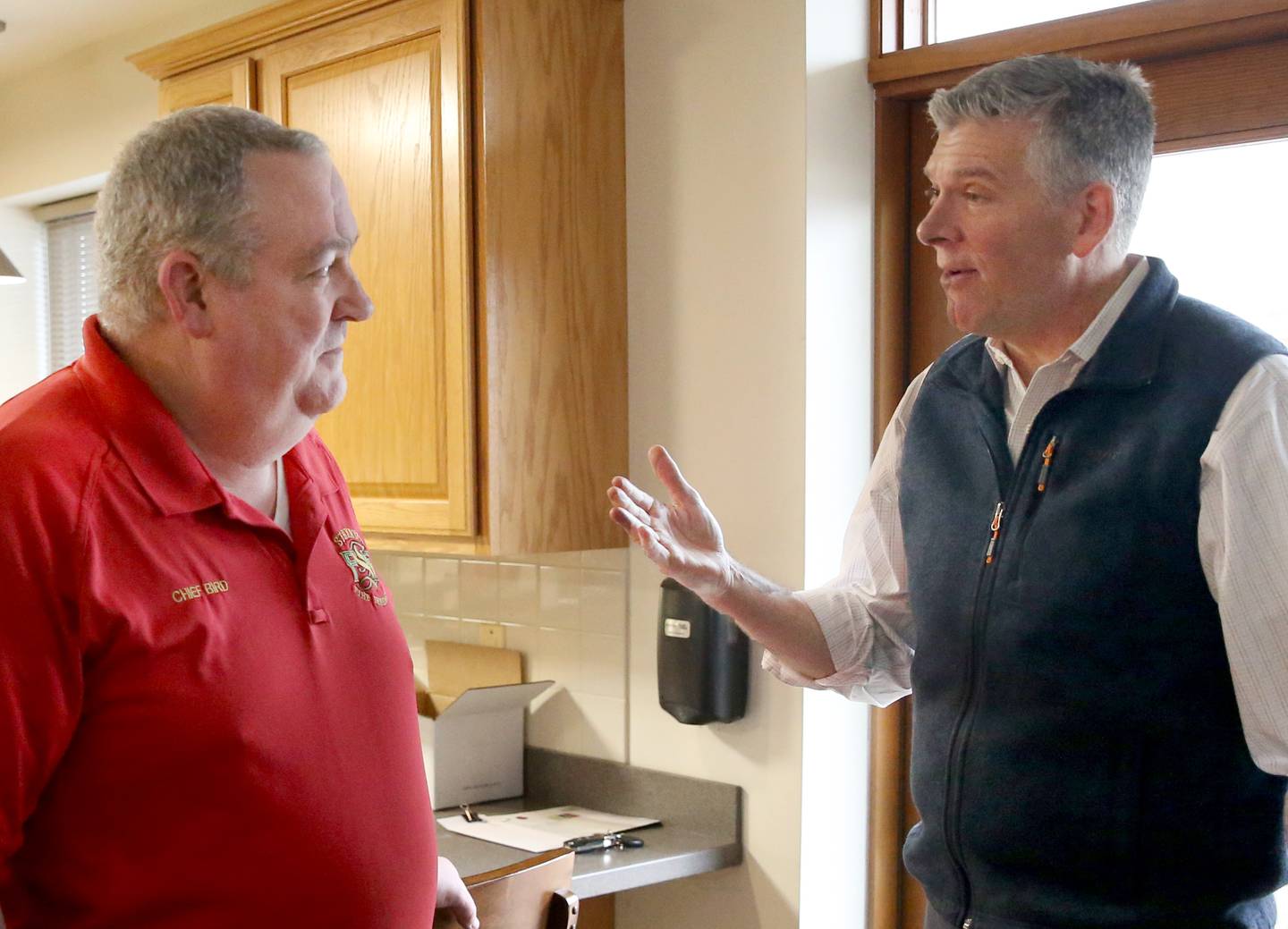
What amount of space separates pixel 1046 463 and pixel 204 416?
2.95 feet

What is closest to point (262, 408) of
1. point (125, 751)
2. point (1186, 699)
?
point (125, 751)

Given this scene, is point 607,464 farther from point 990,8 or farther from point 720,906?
point 990,8

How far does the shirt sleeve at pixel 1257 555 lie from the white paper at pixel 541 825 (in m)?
1.36

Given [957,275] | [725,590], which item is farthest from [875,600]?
[957,275]

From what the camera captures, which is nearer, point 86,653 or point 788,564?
point 86,653

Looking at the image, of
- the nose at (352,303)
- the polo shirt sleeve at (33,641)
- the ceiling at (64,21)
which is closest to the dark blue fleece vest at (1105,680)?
the nose at (352,303)

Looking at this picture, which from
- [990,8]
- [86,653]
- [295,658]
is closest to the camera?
[86,653]

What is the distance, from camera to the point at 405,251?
8.34 ft

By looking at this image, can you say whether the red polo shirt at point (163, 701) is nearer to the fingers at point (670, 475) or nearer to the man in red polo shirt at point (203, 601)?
the man in red polo shirt at point (203, 601)

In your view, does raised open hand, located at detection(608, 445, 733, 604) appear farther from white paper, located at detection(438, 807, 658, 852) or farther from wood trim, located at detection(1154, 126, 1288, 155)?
wood trim, located at detection(1154, 126, 1288, 155)

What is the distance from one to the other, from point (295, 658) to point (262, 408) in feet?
0.83

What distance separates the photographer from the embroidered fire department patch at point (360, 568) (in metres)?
1.46

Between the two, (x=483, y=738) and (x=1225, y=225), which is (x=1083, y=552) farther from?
(x=483, y=738)

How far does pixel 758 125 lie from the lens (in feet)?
7.90
